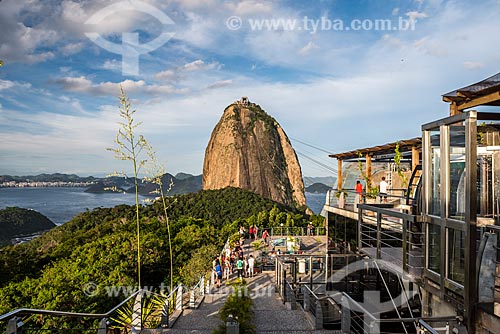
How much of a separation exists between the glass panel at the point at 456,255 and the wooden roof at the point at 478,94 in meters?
2.09

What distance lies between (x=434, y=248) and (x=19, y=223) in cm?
5595

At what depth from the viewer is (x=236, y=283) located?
1243 cm

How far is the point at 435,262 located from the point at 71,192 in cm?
11421

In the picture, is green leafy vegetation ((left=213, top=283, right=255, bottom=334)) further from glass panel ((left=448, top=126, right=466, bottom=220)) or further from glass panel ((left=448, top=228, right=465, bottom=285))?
glass panel ((left=448, top=126, right=466, bottom=220))

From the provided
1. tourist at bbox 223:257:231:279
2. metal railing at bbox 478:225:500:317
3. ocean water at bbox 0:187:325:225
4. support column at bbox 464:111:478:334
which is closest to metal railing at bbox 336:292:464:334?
support column at bbox 464:111:478:334

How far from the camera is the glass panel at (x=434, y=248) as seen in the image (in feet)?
15.8

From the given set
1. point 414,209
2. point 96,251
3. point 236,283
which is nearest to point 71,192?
point 96,251

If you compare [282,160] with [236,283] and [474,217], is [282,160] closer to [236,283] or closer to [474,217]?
[236,283]

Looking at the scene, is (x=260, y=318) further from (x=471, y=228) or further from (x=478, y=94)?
(x=478, y=94)

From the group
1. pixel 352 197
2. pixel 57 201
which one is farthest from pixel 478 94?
→ pixel 57 201

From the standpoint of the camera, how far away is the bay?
70250 millimetres

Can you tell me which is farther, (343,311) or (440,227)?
(343,311)

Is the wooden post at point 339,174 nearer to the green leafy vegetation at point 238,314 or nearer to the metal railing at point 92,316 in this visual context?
the metal railing at point 92,316

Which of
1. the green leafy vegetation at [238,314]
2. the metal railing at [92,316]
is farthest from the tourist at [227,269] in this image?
the green leafy vegetation at [238,314]
